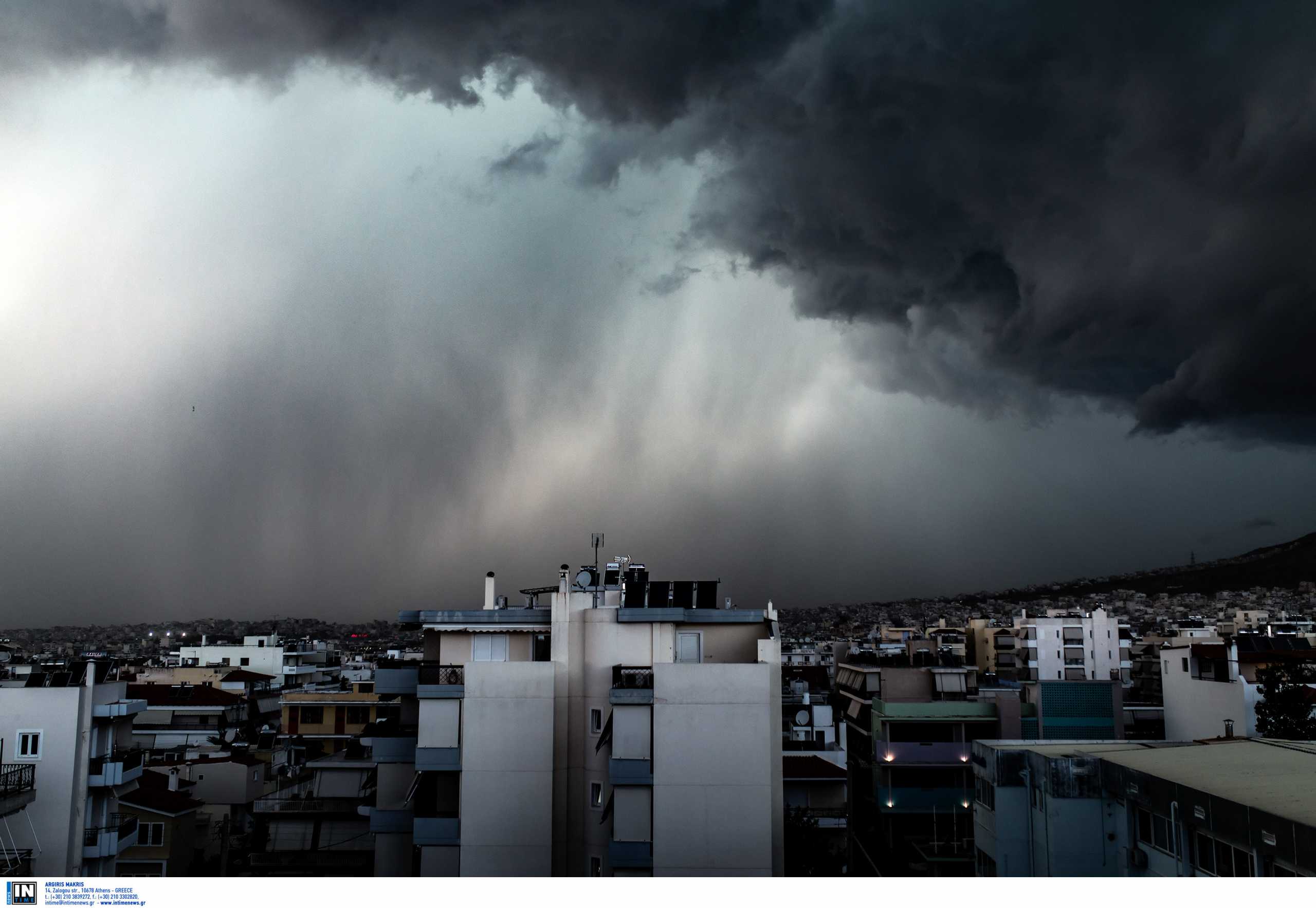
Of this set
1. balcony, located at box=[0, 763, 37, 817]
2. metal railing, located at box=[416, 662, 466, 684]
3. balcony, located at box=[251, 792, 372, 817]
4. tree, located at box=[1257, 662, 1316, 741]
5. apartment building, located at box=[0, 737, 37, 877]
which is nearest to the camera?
apartment building, located at box=[0, 737, 37, 877]

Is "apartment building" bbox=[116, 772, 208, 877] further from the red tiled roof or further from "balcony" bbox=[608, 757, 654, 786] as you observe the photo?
"balcony" bbox=[608, 757, 654, 786]

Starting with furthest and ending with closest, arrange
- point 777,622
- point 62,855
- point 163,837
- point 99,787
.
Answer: point 163,837 < point 99,787 < point 777,622 < point 62,855

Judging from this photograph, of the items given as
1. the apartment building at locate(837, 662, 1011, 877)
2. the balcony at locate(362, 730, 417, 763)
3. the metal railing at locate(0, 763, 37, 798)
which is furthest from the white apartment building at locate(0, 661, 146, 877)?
the apartment building at locate(837, 662, 1011, 877)

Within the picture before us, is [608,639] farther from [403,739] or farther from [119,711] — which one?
[119,711]

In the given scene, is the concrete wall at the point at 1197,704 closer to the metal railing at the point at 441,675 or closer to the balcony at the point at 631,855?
the balcony at the point at 631,855
